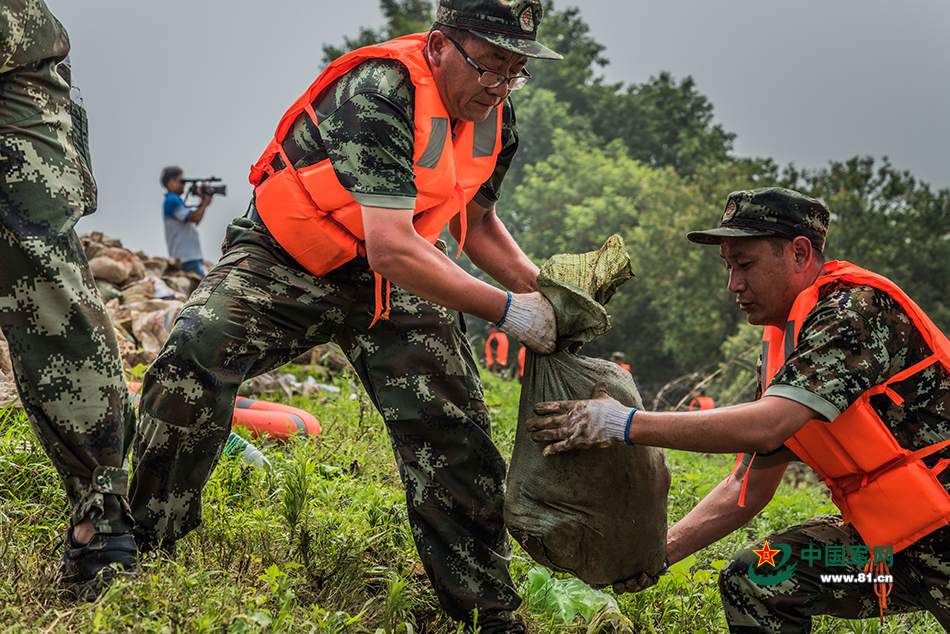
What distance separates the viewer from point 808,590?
110 inches

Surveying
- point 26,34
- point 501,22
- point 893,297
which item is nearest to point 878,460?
point 893,297

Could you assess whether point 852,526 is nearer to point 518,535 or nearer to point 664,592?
point 664,592

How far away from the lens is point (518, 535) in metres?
2.70

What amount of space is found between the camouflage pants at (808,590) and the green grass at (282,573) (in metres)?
0.44

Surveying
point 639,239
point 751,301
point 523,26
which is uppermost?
point 523,26

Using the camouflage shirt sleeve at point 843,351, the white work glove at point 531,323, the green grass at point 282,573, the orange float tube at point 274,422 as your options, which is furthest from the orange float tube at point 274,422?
the camouflage shirt sleeve at point 843,351

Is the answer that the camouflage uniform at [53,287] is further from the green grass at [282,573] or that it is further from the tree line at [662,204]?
the tree line at [662,204]

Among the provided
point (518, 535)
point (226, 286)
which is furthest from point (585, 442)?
point (226, 286)

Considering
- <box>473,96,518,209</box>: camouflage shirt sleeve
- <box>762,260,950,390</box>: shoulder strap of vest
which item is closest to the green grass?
<box>762,260,950,390</box>: shoulder strap of vest

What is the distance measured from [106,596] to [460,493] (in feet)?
3.81

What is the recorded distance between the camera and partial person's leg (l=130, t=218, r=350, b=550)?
102 inches

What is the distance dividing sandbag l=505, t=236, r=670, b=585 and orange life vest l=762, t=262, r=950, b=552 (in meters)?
0.57

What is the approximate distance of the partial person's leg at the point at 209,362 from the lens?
2.60 meters

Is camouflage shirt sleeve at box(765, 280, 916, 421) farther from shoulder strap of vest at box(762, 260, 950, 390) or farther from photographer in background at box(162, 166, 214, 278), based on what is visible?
photographer in background at box(162, 166, 214, 278)
